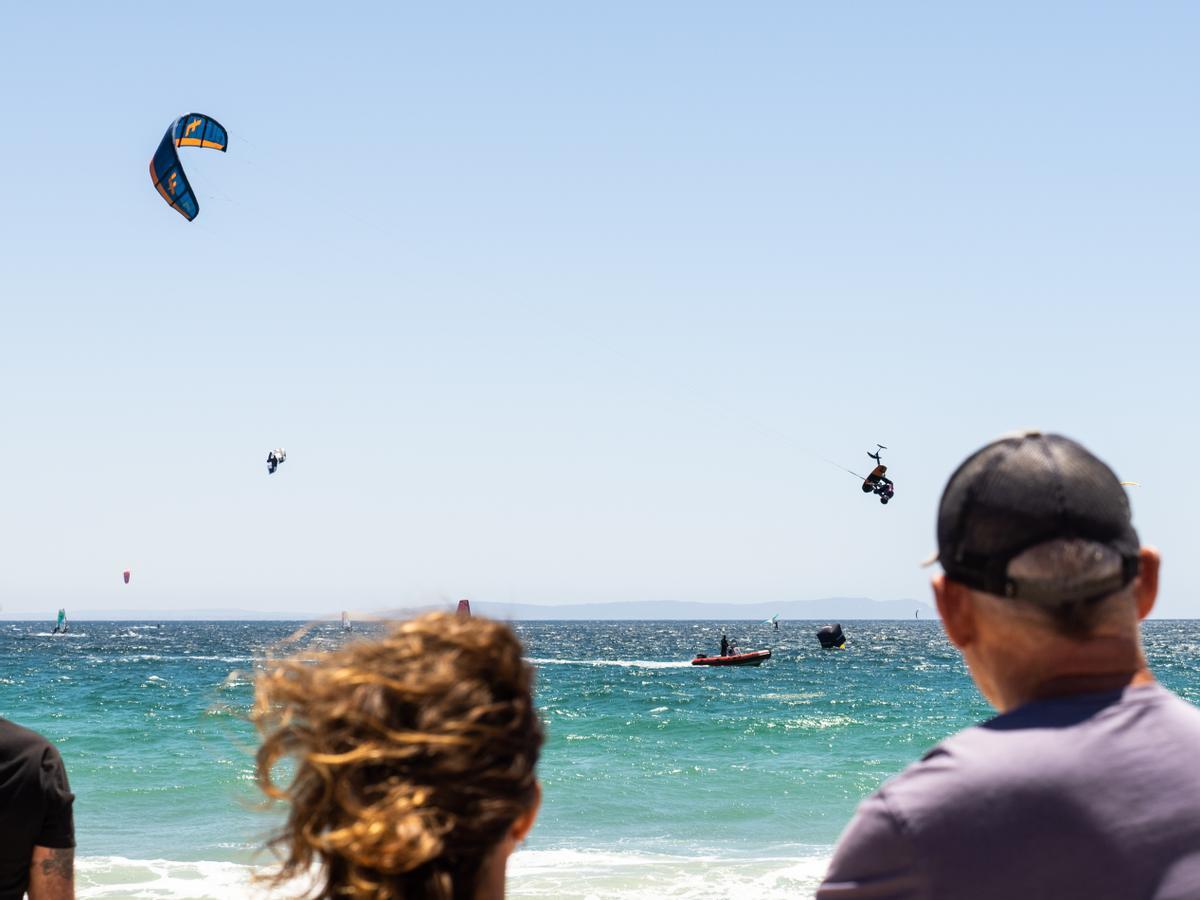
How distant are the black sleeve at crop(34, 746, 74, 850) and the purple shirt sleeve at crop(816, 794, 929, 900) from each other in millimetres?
2101

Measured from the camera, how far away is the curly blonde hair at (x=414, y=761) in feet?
4.32

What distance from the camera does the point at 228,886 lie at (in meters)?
12.1

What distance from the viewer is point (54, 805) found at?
3.08m

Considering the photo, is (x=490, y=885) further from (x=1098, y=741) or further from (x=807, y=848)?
(x=807, y=848)

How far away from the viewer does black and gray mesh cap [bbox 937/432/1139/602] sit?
5.33 ft

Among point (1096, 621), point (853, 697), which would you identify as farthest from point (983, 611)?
point (853, 697)

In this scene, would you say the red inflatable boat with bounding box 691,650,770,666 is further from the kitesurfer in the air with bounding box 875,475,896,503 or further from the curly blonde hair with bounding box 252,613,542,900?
the curly blonde hair with bounding box 252,613,542,900

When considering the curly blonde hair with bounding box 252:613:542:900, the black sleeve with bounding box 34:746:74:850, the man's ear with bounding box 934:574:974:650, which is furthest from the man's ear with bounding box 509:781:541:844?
the black sleeve with bounding box 34:746:74:850

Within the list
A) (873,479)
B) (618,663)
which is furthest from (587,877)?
(618,663)

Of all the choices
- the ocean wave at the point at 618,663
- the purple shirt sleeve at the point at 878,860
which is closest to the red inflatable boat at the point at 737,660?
the ocean wave at the point at 618,663

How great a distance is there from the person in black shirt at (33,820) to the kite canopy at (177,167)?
1511cm

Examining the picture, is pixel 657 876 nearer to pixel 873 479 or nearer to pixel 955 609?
pixel 873 479

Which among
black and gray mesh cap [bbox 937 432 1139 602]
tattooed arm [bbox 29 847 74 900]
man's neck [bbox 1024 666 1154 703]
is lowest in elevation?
tattooed arm [bbox 29 847 74 900]

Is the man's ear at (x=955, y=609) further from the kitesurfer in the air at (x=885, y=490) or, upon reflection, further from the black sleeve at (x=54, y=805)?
the kitesurfer in the air at (x=885, y=490)
